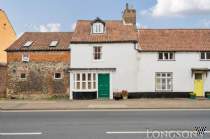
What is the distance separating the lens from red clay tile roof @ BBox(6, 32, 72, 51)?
3353cm

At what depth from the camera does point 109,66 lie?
3247cm

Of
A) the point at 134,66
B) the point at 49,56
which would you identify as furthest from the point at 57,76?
the point at 134,66

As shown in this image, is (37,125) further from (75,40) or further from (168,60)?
(168,60)

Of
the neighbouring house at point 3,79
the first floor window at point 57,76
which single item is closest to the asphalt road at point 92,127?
the first floor window at point 57,76

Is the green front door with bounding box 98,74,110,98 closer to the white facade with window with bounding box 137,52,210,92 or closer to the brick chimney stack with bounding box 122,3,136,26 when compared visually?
the white facade with window with bounding box 137,52,210,92

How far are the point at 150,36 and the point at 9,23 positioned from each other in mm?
18901

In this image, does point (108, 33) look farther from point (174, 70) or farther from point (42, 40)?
point (174, 70)

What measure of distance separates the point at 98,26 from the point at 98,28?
0.22 m

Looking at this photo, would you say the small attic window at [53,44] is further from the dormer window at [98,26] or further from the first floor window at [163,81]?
the first floor window at [163,81]

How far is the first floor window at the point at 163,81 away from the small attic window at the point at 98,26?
719cm

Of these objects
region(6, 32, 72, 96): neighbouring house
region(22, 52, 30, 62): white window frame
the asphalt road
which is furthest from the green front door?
the asphalt road

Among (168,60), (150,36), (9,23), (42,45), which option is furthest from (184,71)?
(9,23)

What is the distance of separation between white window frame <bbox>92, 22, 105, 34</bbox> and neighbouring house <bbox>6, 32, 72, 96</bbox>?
10.4ft

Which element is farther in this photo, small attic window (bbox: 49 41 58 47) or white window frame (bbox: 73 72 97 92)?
small attic window (bbox: 49 41 58 47)
